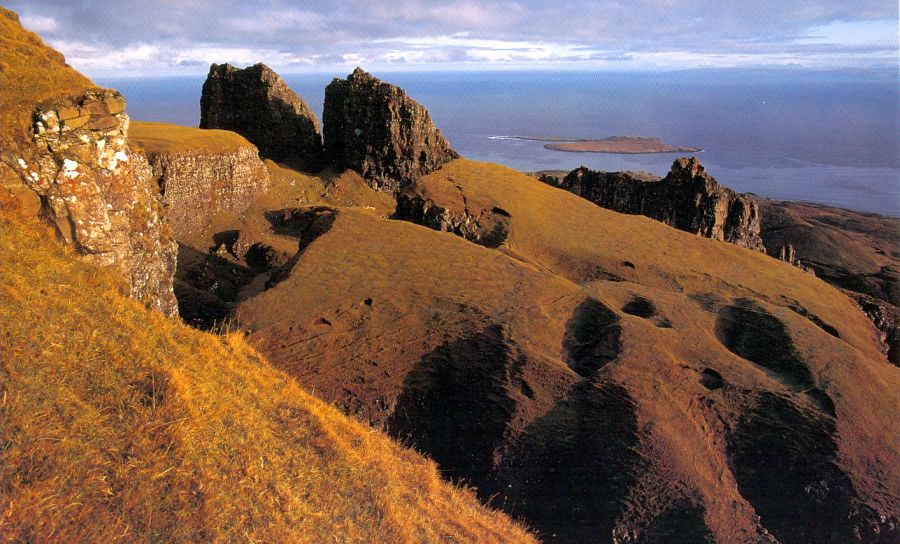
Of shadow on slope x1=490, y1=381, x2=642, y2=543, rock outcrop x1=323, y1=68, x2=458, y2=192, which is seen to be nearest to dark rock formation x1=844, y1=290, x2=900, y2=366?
shadow on slope x1=490, y1=381, x2=642, y2=543

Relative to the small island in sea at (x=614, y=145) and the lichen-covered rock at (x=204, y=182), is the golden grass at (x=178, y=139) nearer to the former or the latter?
the lichen-covered rock at (x=204, y=182)

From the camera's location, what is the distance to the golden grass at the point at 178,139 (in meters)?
26.1

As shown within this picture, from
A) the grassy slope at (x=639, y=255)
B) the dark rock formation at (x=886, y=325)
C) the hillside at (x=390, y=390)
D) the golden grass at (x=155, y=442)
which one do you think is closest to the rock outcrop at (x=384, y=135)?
the grassy slope at (x=639, y=255)

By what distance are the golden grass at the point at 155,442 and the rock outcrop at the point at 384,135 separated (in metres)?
29.4

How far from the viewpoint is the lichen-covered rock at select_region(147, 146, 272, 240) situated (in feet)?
84.9

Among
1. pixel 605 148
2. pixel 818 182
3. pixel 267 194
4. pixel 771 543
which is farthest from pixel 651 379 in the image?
pixel 605 148

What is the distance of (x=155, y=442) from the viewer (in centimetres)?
533

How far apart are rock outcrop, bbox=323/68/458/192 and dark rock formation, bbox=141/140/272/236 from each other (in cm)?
702

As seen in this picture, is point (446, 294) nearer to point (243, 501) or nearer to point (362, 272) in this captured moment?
point (362, 272)

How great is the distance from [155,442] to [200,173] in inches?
974

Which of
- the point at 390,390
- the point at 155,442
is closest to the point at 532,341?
the point at 390,390

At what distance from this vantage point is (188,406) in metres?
5.91

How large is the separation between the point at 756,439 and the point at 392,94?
30616mm

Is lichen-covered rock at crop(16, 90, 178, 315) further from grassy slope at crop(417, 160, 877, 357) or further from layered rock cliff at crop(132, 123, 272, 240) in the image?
layered rock cliff at crop(132, 123, 272, 240)
